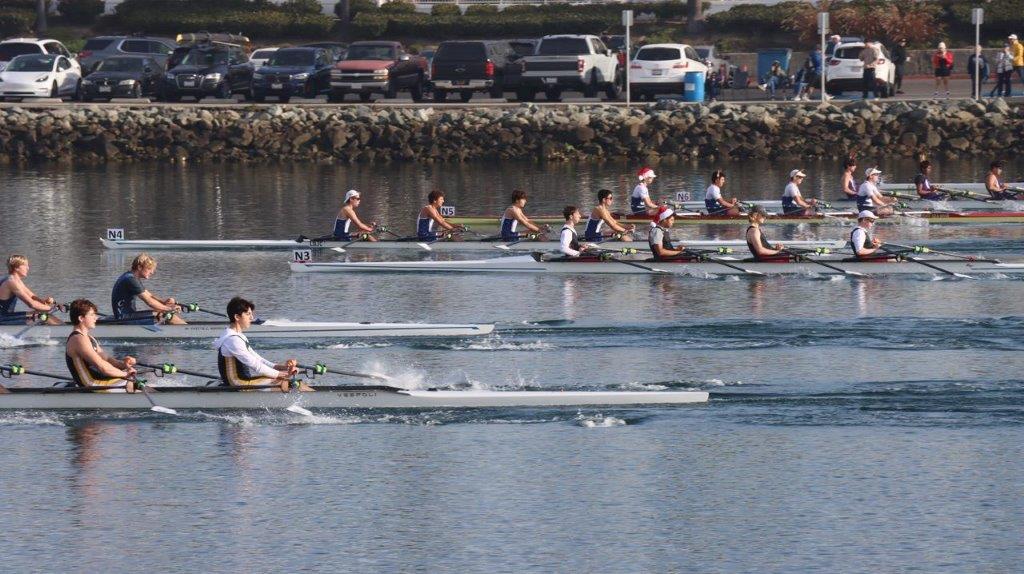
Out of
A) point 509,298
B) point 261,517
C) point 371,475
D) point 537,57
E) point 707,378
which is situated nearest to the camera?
point 261,517

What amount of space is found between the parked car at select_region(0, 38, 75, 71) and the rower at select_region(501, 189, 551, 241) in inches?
1334

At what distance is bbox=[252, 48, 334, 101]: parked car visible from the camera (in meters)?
56.2

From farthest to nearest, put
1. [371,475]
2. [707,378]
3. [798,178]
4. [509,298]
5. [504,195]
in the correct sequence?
[504,195] → [798,178] → [509,298] → [707,378] → [371,475]

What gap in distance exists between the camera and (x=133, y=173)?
50.3 metres

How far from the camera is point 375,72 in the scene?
5516 cm

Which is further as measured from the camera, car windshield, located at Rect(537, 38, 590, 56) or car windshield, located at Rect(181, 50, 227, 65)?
car windshield, located at Rect(181, 50, 227, 65)

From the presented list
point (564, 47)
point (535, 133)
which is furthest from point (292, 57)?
point (535, 133)

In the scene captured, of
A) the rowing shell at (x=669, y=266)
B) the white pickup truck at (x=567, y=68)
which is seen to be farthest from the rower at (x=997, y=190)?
the white pickup truck at (x=567, y=68)

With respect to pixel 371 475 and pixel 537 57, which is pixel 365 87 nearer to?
pixel 537 57

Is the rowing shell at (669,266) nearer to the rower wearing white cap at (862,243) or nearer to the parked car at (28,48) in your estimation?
the rower wearing white cap at (862,243)

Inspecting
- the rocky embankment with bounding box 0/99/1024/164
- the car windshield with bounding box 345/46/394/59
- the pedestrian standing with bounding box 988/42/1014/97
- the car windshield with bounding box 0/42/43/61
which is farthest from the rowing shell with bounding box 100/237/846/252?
the car windshield with bounding box 0/42/43/61

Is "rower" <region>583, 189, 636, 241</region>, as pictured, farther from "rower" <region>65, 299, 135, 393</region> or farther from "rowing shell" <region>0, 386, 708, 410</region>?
"rower" <region>65, 299, 135, 393</region>

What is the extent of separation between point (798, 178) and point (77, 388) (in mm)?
19912

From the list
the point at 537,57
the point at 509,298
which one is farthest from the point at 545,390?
the point at 537,57
